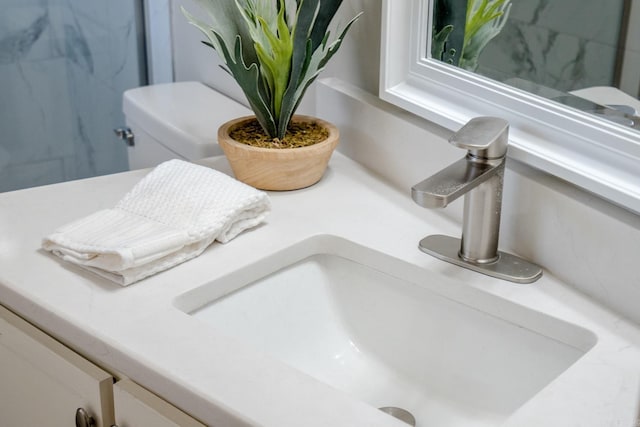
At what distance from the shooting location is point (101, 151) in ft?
6.99

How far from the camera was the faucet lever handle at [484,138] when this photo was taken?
0.97 meters

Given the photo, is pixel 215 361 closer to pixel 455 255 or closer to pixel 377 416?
pixel 377 416

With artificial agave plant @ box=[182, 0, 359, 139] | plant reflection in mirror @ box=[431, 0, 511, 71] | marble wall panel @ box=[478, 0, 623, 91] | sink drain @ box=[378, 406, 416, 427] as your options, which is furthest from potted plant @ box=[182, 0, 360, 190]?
sink drain @ box=[378, 406, 416, 427]

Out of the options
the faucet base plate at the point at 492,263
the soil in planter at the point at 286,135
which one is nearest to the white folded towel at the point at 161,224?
the soil in planter at the point at 286,135

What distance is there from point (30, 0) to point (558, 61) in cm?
132

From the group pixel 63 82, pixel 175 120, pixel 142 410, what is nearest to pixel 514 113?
pixel 142 410

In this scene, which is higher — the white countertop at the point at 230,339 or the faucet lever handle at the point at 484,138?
the faucet lever handle at the point at 484,138

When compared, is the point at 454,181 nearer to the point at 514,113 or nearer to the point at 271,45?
the point at 514,113

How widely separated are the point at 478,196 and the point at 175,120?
0.77m

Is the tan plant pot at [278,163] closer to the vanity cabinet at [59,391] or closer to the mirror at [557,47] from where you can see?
the mirror at [557,47]

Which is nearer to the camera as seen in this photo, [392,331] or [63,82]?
[392,331]

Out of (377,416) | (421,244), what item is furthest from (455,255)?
(377,416)

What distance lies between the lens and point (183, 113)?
1.68 meters

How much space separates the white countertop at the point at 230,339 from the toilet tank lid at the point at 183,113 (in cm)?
26
